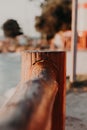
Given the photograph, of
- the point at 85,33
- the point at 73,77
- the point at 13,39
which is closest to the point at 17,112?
the point at 13,39

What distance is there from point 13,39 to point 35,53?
3.74 meters

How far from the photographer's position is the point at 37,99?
616mm

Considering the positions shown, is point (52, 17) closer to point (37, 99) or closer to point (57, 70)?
point (57, 70)

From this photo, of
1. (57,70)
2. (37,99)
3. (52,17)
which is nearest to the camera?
(37,99)

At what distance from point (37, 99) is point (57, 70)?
511 mm

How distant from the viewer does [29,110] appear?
1.72ft

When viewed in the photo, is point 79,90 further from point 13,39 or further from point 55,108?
point 55,108

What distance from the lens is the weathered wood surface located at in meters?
0.48

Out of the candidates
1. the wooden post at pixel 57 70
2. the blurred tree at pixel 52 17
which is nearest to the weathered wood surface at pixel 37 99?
the wooden post at pixel 57 70

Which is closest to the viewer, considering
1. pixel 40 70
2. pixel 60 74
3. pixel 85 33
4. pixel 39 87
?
pixel 39 87

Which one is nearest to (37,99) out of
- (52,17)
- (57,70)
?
(57,70)

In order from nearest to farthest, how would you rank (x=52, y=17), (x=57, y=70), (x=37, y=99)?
(x=37, y=99)
(x=57, y=70)
(x=52, y=17)

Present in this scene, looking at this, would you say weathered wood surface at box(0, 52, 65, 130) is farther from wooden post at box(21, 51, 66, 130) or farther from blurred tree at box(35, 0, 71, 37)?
blurred tree at box(35, 0, 71, 37)

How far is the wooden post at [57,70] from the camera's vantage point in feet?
3.49
